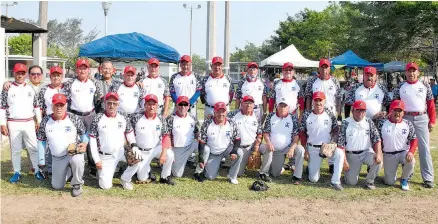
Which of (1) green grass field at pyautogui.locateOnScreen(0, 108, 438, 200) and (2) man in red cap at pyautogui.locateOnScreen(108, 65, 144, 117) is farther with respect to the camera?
(2) man in red cap at pyautogui.locateOnScreen(108, 65, 144, 117)

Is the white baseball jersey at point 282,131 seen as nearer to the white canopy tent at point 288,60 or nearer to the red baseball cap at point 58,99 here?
the red baseball cap at point 58,99

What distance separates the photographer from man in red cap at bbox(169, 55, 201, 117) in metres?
7.89

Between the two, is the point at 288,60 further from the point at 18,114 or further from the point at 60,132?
the point at 60,132

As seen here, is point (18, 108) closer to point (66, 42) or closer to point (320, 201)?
point (320, 201)

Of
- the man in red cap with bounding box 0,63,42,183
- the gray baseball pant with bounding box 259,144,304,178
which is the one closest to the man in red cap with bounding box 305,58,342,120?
the gray baseball pant with bounding box 259,144,304,178

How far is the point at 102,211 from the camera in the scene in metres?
5.47

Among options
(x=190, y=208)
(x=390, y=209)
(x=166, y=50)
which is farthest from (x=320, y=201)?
(x=166, y=50)

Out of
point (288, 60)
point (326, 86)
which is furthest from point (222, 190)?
point (288, 60)

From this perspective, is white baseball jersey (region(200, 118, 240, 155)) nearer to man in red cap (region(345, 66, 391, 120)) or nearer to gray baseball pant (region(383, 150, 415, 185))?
man in red cap (region(345, 66, 391, 120))

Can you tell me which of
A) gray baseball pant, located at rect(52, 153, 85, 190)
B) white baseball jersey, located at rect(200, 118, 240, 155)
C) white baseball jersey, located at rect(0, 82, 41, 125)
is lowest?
gray baseball pant, located at rect(52, 153, 85, 190)

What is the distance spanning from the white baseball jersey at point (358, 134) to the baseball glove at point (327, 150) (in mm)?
103

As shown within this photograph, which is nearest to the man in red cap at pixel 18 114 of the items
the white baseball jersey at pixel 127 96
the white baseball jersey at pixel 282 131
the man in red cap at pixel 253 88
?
the white baseball jersey at pixel 127 96

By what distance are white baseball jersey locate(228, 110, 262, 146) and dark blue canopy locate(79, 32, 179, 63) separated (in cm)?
367

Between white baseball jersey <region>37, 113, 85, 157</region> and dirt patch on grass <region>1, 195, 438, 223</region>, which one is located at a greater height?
white baseball jersey <region>37, 113, 85, 157</region>
